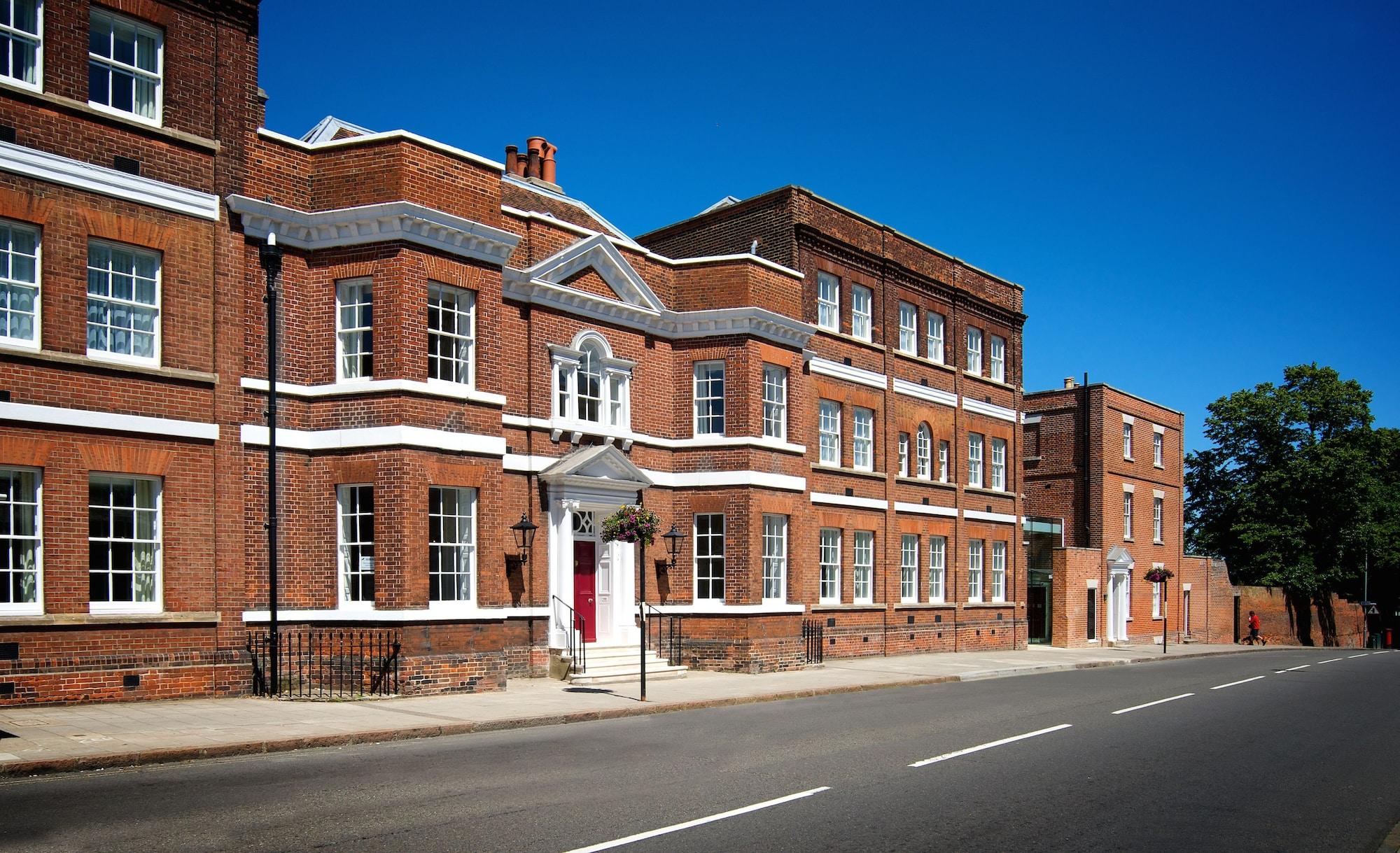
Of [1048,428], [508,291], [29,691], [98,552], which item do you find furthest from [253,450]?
[1048,428]

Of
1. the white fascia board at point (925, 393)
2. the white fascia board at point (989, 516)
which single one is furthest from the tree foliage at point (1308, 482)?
the white fascia board at point (925, 393)

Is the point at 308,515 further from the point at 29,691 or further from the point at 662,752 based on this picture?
the point at 662,752

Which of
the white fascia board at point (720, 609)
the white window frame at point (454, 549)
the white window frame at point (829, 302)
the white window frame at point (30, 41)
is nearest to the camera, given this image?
the white window frame at point (30, 41)

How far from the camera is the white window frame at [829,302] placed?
29.2 m

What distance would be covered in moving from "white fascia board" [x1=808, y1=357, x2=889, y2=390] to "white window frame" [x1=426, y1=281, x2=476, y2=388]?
429 inches

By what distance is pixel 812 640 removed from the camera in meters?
27.6

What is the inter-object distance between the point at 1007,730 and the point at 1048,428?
3114cm

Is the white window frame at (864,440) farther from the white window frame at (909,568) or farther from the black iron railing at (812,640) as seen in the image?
the black iron railing at (812,640)

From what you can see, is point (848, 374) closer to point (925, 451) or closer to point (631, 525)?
point (925, 451)

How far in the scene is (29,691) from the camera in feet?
48.2

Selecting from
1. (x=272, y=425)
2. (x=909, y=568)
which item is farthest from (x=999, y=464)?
(x=272, y=425)

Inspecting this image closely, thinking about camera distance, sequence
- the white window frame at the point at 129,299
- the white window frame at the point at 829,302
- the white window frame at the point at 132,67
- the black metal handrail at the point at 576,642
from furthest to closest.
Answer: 1. the white window frame at the point at 829,302
2. the black metal handrail at the point at 576,642
3. the white window frame at the point at 132,67
4. the white window frame at the point at 129,299

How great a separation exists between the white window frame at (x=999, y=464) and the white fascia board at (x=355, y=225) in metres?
22.8

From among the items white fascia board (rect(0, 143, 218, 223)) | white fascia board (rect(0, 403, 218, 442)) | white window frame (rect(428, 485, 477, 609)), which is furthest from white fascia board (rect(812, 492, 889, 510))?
white fascia board (rect(0, 143, 218, 223))
